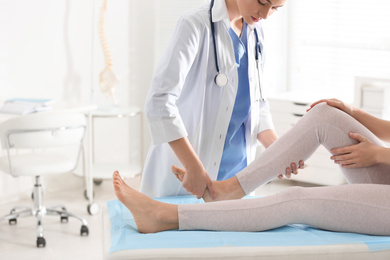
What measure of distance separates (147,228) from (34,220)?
2.10 m

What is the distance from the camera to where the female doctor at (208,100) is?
6.28 feet

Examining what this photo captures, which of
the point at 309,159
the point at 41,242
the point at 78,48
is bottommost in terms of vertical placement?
the point at 41,242

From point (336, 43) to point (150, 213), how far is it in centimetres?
331

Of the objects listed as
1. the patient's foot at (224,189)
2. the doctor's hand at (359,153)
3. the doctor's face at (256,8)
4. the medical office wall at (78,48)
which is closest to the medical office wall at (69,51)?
the medical office wall at (78,48)

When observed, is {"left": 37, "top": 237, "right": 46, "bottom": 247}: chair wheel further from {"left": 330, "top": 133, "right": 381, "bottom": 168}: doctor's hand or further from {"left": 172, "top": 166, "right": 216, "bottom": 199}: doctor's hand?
{"left": 330, "top": 133, "right": 381, "bottom": 168}: doctor's hand

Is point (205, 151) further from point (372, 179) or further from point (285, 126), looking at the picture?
point (285, 126)

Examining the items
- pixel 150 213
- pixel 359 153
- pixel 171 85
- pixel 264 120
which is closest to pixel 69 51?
pixel 264 120

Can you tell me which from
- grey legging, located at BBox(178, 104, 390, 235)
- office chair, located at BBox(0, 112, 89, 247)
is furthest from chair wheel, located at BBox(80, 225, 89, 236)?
grey legging, located at BBox(178, 104, 390, 235)

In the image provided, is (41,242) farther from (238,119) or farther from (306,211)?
(306,211)

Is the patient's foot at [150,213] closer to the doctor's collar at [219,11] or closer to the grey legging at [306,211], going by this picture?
the grey legging at [306,211]

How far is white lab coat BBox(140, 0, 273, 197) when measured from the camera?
191 centimetres

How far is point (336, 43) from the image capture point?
4805 mm

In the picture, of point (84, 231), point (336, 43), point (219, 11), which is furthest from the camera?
point (336, 43)

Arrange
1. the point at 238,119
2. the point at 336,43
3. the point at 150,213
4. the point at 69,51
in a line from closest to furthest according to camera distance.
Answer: the point at 150,213 < the point at 238,119 < the point at 69,51 < the point at 336,43
